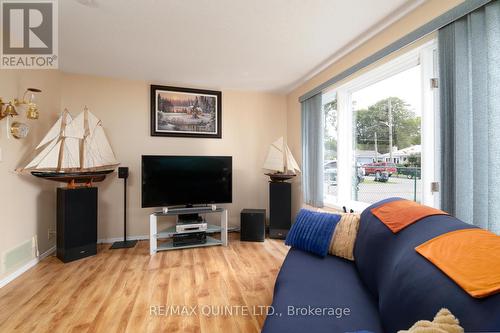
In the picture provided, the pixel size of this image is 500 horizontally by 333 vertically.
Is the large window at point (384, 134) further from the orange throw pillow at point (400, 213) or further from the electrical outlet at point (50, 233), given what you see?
the electrical outlet at point (50, 233)

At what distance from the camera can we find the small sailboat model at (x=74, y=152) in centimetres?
245

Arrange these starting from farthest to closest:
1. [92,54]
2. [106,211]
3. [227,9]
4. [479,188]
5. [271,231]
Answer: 1. [271,231]
2. [106,211]
3. [92,54]
4. [227,9]
5. [479,188]

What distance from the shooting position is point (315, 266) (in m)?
1.57

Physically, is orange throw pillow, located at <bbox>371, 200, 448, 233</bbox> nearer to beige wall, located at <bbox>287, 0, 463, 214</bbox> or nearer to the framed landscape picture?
beige wall, located at <bbox>287, 0, 463, 214</bbox>

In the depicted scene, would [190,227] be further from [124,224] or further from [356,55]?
[356,55]

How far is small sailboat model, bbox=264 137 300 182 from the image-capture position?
3408 mm

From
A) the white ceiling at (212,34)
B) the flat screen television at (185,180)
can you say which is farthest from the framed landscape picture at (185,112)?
the flat screen television at (185,180)

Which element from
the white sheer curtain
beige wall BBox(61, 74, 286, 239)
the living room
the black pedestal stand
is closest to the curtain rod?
the living room

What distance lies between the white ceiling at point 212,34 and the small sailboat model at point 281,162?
1.06m

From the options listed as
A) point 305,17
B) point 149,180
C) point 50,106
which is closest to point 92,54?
point 50,106

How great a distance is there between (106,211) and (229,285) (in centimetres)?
225

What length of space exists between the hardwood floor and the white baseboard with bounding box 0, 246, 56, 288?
53mm

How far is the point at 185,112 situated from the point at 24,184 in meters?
2.09

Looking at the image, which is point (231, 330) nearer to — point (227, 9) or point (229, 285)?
point (229, 285)
